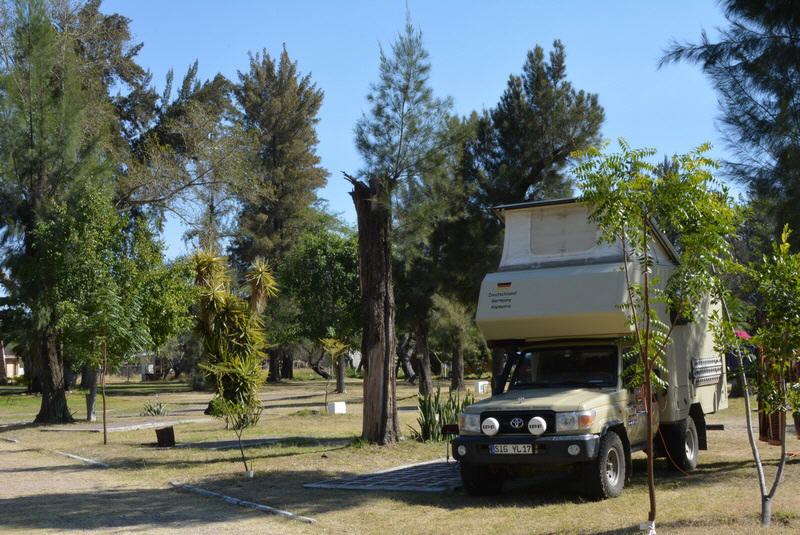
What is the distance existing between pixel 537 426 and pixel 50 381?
1986cm

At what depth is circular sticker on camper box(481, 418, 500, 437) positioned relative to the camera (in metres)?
10.1

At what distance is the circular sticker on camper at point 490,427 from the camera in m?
10.1

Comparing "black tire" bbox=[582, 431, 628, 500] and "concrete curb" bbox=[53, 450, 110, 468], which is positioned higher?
"black tire" bbox=[582, 431, 628, 500]

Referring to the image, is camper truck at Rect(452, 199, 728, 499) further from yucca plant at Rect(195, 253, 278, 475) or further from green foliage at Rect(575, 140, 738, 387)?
yucca plant at Rect(195, 253, 278, 475)

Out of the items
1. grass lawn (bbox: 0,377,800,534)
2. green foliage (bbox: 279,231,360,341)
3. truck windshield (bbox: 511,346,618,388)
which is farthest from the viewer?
green foliage (bbox: 279,231,360,341)

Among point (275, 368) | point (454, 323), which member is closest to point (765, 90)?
point (454, 323)

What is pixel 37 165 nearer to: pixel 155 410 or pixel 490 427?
pixel 155 410

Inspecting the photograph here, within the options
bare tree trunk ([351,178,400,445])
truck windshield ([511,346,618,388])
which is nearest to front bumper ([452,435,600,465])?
truck windshield ([511,346,618,388])

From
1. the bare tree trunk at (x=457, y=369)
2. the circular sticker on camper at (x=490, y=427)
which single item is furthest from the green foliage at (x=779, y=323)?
the bare tree trunk at (x=457, y=369)

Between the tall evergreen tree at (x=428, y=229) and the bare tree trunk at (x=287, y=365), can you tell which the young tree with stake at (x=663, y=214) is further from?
the bare tree trunk at (x=287, y=365)

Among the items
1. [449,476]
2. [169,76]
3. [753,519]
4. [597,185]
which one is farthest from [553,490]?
[169,76]

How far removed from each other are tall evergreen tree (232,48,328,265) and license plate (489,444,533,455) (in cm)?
4510

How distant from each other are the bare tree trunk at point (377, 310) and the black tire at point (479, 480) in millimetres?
5432

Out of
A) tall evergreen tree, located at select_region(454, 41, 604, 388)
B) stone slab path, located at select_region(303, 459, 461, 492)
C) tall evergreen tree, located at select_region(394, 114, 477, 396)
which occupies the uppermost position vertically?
tall evergreen tree, located at select_region(454, 41, 604, 388)
